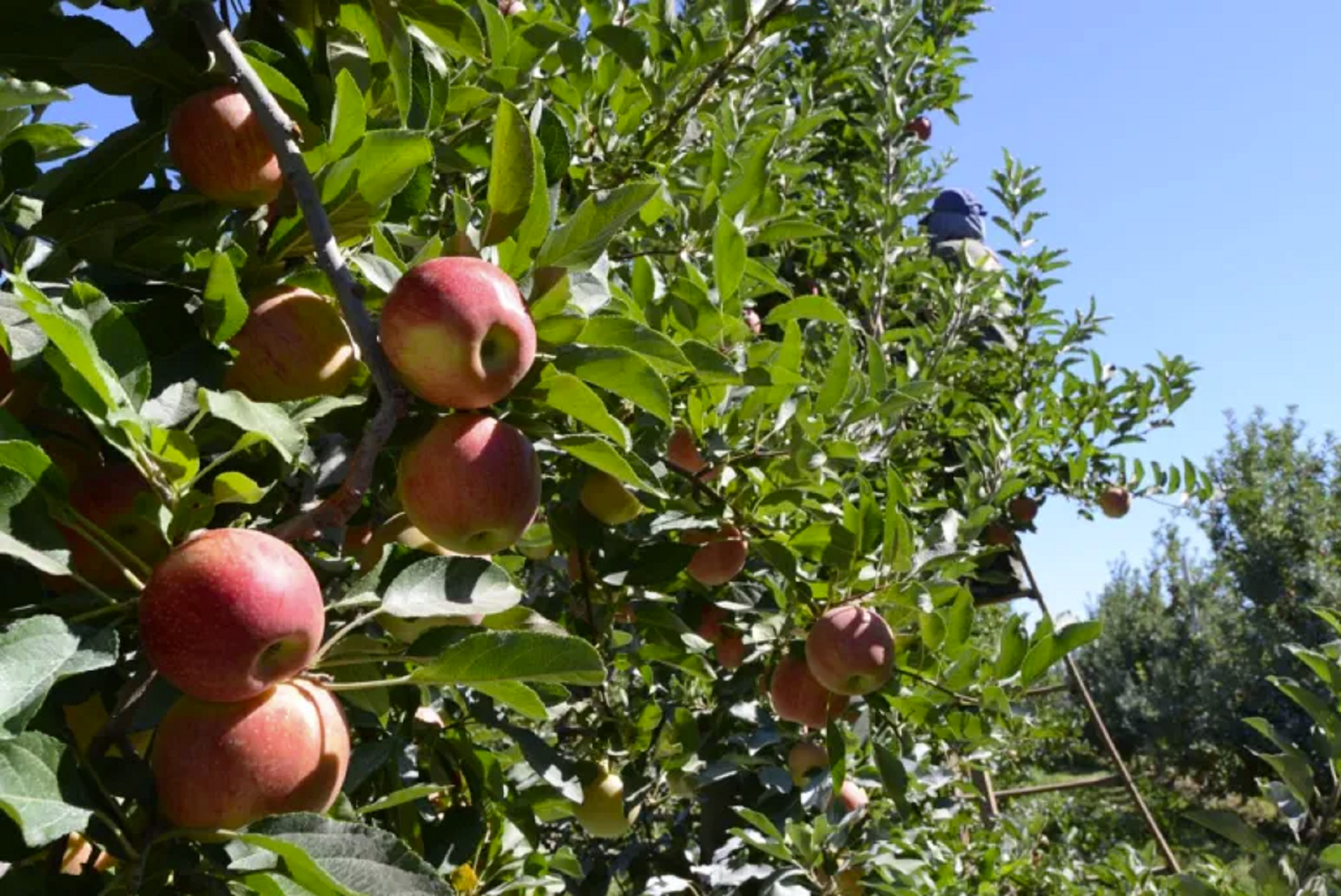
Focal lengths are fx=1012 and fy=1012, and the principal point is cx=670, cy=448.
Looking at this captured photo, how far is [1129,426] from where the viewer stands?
439cm

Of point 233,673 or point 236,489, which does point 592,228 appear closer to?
point 236,489

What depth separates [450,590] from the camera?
0.91m

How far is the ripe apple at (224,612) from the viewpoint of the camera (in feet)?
2.43

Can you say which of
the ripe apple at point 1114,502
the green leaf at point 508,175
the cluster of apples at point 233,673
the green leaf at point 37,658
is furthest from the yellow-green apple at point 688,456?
the ripe apple at point 1114,502

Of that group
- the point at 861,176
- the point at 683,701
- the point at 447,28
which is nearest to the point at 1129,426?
the point at 861,176

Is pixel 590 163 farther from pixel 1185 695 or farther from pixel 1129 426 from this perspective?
pixel 1185 695

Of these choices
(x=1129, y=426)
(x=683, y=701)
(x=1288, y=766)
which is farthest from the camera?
(x=1129, y=426)

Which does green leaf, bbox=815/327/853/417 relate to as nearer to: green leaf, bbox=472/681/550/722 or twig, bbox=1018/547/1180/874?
green leaf, bbox=472/681/550/722

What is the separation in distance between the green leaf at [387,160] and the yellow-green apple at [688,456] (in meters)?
0.99

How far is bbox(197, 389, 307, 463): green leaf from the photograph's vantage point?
724mm

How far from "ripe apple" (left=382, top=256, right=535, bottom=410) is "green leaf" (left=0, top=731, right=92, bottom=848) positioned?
40 centimetres

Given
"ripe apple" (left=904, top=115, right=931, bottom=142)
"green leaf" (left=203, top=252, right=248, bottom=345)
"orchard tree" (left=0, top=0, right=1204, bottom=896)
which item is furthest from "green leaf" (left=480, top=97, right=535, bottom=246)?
"ripe apple" (left=904, top=115, right=931, bottom=142)

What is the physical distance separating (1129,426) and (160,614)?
435cm

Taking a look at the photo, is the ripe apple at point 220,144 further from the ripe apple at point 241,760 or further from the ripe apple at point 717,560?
the ripe apple at point 717,560
